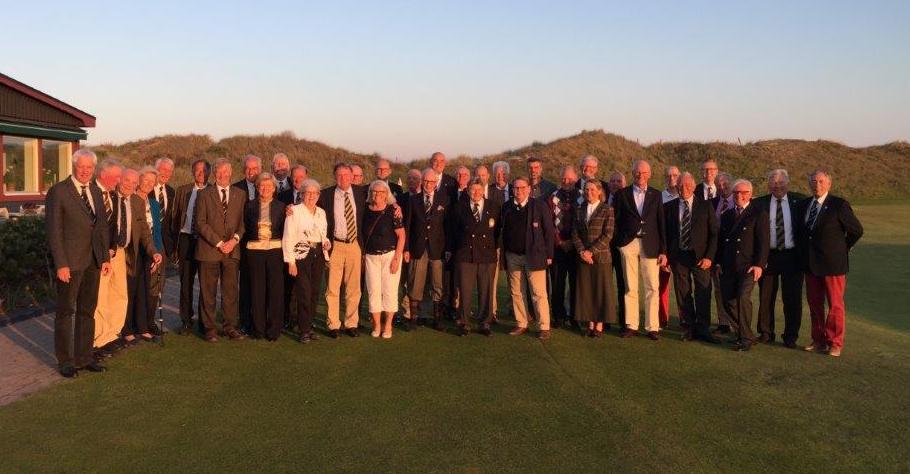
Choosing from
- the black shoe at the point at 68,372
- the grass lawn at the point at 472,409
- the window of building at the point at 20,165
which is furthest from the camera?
the window of building at the point at 20,165

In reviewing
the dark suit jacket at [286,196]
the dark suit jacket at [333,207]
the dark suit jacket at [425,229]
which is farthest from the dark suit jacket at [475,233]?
the dark suit jacket at [286,196]

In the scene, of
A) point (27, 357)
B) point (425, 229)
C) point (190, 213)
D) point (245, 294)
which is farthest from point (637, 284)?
A: point (27, 357)

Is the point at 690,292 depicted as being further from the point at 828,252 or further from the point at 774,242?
the point at 828,252

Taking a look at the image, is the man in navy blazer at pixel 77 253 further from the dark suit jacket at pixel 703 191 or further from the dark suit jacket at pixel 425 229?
the dark suit jacket at pixel 703 191

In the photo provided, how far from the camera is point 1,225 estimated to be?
8.18 m

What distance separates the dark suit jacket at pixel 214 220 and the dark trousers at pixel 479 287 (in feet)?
8.05

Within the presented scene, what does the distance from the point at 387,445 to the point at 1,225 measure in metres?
6.74

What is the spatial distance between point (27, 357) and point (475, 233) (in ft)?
14.9

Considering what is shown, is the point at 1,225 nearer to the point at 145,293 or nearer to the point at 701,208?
the point at 145,293

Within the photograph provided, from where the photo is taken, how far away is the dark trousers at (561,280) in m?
7.70

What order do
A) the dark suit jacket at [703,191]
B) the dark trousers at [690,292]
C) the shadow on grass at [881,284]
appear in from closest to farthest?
1. the dark trousers at [690,292]
2. the dark suit jacket at [703,191]
3. the shadow on grass at [881,284]

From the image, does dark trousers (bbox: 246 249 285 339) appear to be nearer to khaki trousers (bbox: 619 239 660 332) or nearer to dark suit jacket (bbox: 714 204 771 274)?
khaki trousers (bbox: 619 239 660 332)

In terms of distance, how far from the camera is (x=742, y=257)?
271 inches

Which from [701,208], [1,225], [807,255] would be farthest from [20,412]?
[807,255]
